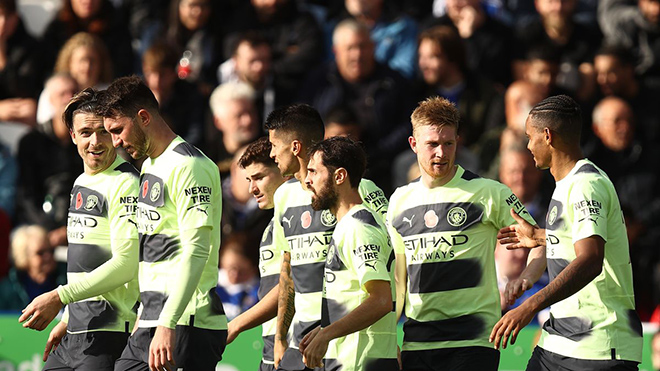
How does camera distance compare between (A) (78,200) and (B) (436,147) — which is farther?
(A) (78,200)

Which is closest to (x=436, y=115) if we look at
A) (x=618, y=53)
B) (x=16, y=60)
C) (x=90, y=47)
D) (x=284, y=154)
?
(x=284, y=154)

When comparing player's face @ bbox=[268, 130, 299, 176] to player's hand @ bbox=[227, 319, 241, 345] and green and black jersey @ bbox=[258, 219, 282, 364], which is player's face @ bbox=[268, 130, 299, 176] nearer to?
green and black jersey @ bbox=[258, 219, 282, 364]

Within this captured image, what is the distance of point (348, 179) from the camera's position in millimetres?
7156

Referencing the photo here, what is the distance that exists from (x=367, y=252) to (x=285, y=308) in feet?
4.30

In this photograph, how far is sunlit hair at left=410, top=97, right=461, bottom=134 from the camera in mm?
7617

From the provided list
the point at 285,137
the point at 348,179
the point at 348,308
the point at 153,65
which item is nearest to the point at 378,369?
the point at 348,308

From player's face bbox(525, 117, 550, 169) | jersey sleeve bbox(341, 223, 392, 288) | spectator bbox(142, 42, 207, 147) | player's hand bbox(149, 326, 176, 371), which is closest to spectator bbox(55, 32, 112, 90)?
spectator bbox(142, 42, 207, 147)

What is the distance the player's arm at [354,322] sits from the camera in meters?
6.62

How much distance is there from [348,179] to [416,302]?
1.03 meters

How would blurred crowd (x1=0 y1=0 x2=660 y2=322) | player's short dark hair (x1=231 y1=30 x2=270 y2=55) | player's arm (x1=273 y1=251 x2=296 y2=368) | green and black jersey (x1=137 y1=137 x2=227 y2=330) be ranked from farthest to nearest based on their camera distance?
player's short dark hair (x1=231 y1=30 x2=270 y2=55)
blurred crowd (x1=0 y1=0 x2=660 y2=322)
player's arm (x1=273 y1=251 x2=296 y2=368)
green and black jersey (x1=137 y1=137 x2=227 y2=330)

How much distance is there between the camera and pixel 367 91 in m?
12.5

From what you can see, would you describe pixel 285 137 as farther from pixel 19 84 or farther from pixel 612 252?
pixel 19 84

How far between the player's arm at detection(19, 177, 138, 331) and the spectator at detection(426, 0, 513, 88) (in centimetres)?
637

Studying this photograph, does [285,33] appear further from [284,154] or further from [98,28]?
[284,154]
